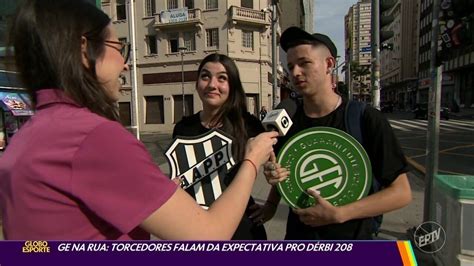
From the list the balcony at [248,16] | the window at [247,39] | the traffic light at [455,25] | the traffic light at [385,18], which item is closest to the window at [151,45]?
the balcony at [248,16]

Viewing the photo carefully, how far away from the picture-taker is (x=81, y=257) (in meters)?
1.00

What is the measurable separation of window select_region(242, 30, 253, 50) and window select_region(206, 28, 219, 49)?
2078 mm

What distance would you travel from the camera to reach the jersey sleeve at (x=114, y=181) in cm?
93

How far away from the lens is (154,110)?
3069 centimetres

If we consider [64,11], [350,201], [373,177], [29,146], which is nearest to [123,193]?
[29,146]

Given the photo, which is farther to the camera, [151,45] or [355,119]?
[151,45]

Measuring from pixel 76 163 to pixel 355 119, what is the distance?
4.09 ft

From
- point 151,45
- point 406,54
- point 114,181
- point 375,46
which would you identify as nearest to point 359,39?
point 375,46

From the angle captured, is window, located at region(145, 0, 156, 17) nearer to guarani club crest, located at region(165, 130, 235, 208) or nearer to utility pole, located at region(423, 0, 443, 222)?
utility pole, located at region(423, 0, 443, 222)

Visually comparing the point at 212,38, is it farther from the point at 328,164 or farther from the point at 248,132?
the point at 328,164

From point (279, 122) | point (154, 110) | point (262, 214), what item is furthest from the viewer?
point (154, 110)

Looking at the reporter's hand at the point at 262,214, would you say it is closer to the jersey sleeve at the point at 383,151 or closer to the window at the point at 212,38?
the jersey sleeve at the point at 383,151

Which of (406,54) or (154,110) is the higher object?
(406,54)

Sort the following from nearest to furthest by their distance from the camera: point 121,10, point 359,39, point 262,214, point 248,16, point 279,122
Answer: point 279,122
point 262,214
point 359,39
point 248,16
point 121,10
